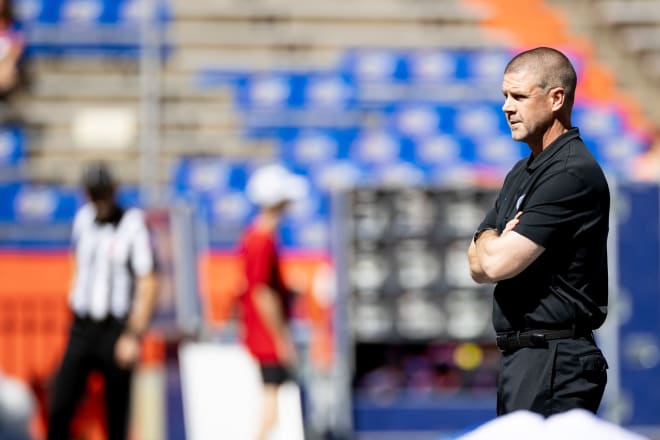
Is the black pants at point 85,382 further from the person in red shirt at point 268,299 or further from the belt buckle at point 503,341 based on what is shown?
the belt buckle at point 503,341

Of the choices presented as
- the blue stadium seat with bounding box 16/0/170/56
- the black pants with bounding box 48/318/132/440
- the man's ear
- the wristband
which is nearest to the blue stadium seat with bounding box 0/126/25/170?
the blue stadium seat with bounding box 16/0/170/56

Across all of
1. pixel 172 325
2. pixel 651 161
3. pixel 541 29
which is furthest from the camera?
pixel 541 29

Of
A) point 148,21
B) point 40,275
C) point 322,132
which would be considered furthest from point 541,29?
point 40,275

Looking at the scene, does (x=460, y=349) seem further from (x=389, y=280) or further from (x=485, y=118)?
(x=485, y=118)

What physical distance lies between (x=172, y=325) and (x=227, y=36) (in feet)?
21.9

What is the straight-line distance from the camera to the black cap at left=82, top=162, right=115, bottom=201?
703cm

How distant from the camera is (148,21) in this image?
1309 centimetres

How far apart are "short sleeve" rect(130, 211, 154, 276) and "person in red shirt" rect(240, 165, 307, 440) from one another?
0.71 m

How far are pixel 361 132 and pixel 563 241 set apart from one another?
9202mm

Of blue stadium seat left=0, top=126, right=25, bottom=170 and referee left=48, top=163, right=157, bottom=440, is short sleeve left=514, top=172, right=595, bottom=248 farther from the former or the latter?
blue stadium seat left=0, top=126, right=25, bottom=170

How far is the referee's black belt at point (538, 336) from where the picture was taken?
373cm

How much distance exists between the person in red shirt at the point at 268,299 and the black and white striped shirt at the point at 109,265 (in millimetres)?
724

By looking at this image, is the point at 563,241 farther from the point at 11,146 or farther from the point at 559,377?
the point at 11,146

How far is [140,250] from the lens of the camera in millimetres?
7164
